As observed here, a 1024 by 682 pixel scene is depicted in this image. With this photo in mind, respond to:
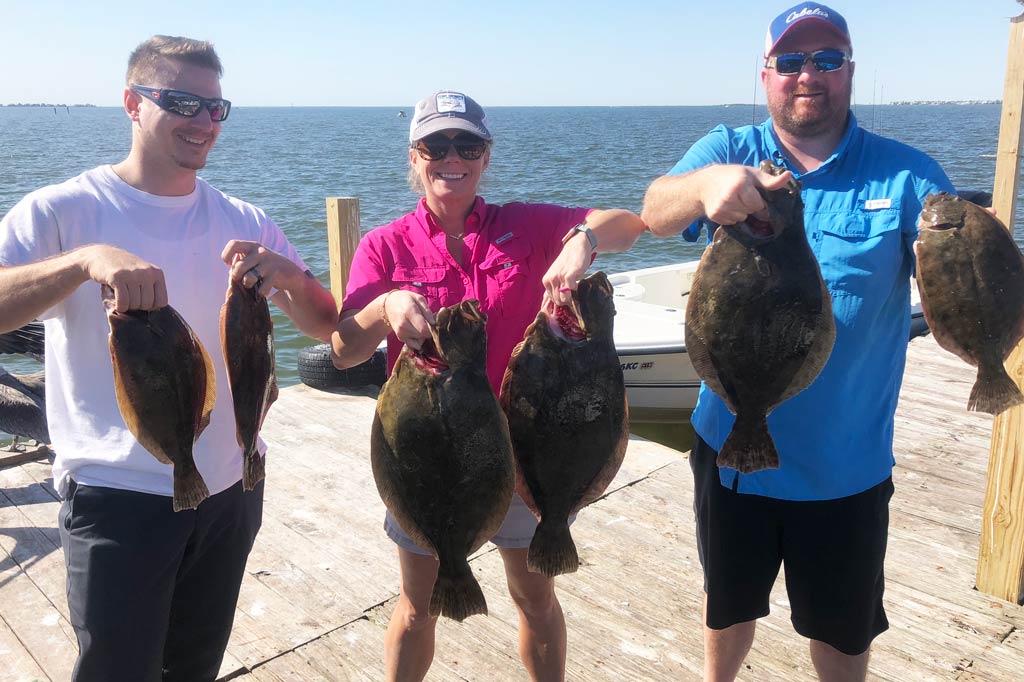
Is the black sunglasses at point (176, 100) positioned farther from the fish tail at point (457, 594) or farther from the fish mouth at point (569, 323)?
the fish tail at point (457, 594)

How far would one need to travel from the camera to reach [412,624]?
121 inches

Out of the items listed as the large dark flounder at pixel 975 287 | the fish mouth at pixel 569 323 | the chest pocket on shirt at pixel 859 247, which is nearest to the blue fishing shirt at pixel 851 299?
the chest pocket on shirt at pixel 859 247

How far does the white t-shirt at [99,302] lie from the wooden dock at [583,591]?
1.63 metres

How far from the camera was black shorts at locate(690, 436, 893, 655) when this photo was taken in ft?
9.32

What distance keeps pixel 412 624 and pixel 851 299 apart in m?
1.96

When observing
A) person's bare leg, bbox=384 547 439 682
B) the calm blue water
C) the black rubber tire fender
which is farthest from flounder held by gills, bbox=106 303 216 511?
the calm blue water

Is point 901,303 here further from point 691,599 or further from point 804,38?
point 691,599

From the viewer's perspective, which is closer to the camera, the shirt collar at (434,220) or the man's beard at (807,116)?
the man's beard at (807,116)

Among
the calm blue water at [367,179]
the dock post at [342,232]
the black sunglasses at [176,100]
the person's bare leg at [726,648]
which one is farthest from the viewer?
the calm blue water at [367,179]

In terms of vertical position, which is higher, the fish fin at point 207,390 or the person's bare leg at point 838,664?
the fish fin at point 207,390

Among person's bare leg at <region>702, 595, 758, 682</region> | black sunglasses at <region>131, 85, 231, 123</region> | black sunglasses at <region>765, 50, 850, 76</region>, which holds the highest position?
black sunglasses at <region>765, 50, 850, 76</region>

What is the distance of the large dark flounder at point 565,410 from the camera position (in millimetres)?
2240

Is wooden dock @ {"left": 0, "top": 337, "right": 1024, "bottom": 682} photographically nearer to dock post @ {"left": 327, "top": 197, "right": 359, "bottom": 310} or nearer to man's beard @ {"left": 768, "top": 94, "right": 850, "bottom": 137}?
dock post @ {"left": 327, "top": 197, "right": 359, "bottom": 310}

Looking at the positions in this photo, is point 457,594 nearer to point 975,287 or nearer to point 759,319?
point 759,319
